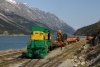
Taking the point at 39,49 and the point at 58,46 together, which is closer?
the point at 39,49

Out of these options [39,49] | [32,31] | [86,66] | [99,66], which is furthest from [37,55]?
[99,66]

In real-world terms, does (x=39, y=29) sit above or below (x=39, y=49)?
above

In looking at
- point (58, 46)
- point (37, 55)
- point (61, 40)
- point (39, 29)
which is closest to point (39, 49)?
point (37, 55)

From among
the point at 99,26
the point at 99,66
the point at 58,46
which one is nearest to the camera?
the point at 99,66

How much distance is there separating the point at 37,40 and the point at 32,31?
5.26 ft

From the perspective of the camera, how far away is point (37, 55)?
35.7 meters

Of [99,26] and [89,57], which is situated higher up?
[99,26]

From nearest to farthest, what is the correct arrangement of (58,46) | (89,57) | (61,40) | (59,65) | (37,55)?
1. (59,65)
2. (89,57)
3. (37,55)
4. (58,46)
5. (61,40)

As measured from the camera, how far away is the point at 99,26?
48094mm

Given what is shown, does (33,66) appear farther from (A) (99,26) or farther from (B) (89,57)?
(A) (99,26)

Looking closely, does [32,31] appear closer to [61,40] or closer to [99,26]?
→ [99,26]

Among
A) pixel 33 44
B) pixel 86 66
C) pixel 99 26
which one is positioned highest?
pixel 99 26

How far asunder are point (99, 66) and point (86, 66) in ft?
15.4

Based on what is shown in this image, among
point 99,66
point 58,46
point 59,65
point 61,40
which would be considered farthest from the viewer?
point 61,40
